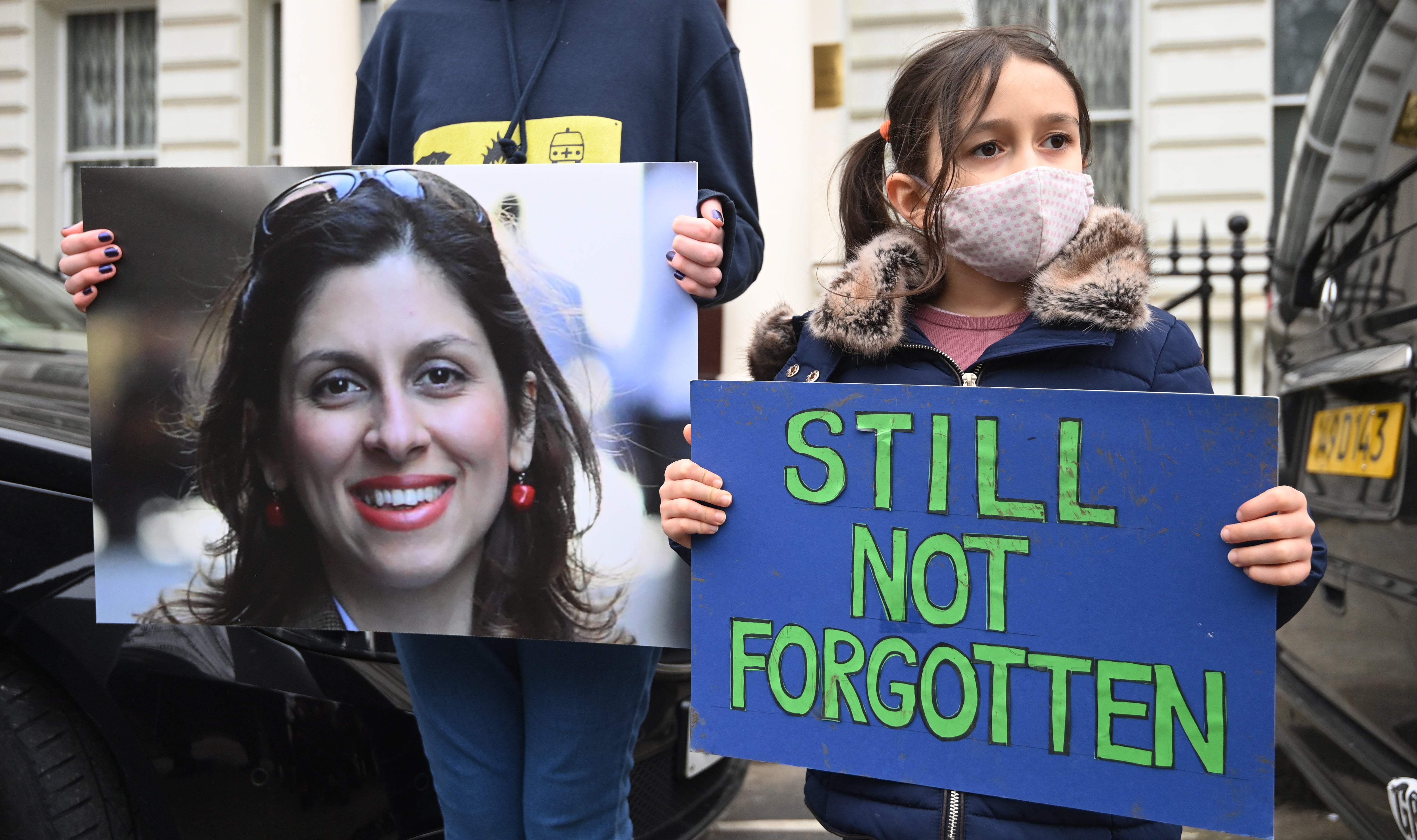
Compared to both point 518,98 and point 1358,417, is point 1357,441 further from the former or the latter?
point 518,98

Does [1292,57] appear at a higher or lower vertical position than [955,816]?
higher

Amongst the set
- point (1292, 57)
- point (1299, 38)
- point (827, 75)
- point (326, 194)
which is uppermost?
point (1299, 38)

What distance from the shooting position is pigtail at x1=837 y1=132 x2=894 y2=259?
1743 millimetres

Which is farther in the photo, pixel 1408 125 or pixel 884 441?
pixel 1408 125

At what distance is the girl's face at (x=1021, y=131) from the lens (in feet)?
4.71

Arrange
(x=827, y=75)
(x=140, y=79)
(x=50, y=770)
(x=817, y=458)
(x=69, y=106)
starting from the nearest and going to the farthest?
(x=817, y=458) → (x=50, y=770) → (x=827, y=75) → (x=140, y=79) → (x=69, y=106)

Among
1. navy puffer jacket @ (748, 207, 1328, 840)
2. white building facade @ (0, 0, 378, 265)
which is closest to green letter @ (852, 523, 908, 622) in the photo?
navy puffer jacket @ (748, 207, 1328, 840)

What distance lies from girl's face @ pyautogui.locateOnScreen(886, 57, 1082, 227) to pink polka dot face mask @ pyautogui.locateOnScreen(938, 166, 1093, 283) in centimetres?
2

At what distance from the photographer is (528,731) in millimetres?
1649

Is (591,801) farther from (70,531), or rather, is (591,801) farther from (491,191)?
(70,531)

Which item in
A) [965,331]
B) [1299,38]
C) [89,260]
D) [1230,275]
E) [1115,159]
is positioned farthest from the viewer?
[1115,159]

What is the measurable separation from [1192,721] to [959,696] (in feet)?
0.87

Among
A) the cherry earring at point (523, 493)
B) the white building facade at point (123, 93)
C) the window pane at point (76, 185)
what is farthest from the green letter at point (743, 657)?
the window pane at point (76, 185)

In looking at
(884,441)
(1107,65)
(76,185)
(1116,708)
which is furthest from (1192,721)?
(76,185)
